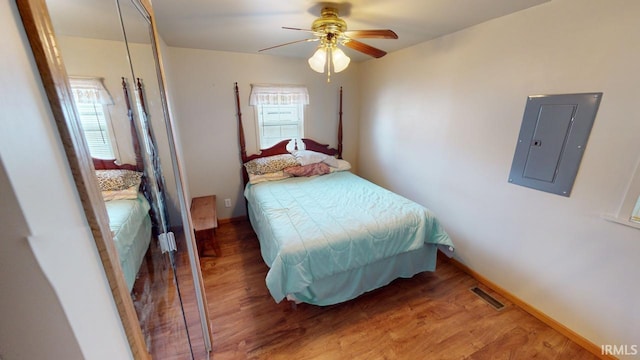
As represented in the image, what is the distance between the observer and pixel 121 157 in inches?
30.1

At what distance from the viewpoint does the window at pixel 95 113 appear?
509mm

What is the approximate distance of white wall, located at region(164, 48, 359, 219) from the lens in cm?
284

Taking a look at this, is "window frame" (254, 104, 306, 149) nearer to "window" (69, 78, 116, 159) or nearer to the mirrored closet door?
the mirrored closet door

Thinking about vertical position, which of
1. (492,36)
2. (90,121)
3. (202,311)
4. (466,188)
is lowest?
(202,311)

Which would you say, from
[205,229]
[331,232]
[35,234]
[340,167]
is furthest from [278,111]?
[35,234]

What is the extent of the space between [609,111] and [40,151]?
241 centimetres

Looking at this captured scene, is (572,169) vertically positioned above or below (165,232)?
above

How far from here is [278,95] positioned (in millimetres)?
3232

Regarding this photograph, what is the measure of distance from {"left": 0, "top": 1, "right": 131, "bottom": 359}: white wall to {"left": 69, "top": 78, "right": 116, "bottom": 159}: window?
20 centimetres

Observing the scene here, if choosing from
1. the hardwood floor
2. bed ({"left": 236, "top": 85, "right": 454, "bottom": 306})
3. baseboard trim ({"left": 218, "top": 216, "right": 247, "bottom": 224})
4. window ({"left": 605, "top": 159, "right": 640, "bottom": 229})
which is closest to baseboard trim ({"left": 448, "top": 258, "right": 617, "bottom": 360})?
the hardwood floor

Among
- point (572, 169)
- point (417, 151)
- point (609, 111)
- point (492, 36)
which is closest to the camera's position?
point (609, 111)

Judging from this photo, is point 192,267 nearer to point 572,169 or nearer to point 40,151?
point 40,151

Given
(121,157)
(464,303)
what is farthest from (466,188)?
(121,157)

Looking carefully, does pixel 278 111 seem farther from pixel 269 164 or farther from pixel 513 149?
pixel 513 149
